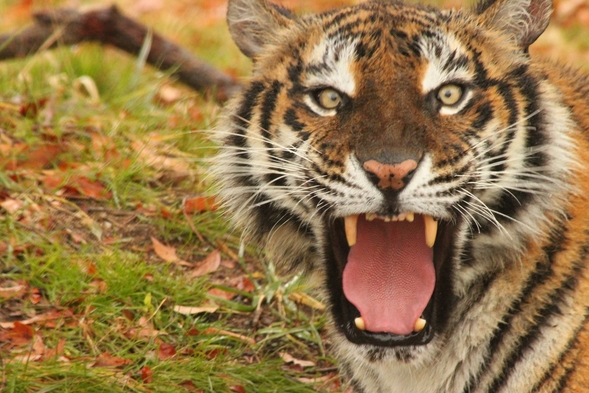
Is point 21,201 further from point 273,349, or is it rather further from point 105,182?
point 273,349

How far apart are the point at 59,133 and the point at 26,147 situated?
0.24 meters

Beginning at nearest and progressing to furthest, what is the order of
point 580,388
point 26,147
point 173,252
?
point 580,388 < point 173,252 < point 26,147

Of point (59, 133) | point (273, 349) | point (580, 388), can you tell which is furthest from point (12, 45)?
point (580, 388)

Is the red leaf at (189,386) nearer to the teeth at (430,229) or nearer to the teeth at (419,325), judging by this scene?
the teeth at (419,325)

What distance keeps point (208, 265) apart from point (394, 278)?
5.06 feet

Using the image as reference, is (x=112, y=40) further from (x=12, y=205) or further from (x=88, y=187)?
(x=12, y=205)

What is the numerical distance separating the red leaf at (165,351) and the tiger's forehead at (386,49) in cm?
145

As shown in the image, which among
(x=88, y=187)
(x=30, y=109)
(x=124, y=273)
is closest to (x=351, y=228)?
(x=124, y=273)

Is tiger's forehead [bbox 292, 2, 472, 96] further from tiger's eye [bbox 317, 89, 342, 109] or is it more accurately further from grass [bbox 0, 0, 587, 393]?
grass [bbox 0, 0, 587, 393]

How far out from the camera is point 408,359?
A: 11.4 feet

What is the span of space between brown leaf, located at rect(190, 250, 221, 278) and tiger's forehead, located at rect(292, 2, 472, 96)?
157 cm

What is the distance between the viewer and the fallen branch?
6326mm

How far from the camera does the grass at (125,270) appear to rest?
405 centimetres

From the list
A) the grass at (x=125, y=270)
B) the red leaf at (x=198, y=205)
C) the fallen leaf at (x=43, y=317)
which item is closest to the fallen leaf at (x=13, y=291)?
the grass at (x=125, y=270)
